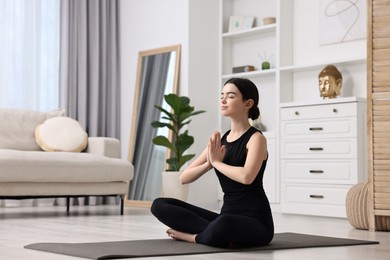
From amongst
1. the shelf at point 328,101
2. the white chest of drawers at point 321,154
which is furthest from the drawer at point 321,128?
the shelf at point 328,101

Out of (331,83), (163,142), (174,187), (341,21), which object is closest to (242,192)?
(331,83)

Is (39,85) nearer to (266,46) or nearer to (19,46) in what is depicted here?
(19,46)

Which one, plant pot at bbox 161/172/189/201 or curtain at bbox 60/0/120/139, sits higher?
curtain at bbox 60/0/120/139

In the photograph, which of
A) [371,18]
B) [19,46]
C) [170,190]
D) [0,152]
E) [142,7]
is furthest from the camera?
[142,7]

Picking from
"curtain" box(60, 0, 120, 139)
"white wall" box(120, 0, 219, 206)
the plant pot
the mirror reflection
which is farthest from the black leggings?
"curtain" box(60, 0, 120, 139)

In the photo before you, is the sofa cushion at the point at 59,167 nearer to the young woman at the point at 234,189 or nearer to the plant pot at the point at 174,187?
the plant pot at the point at 174,187

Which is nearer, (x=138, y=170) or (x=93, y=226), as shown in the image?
(x=93, y=226)

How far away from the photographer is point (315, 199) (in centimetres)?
588

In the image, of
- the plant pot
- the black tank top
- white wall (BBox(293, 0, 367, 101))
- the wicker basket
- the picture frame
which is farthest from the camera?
the picture frame

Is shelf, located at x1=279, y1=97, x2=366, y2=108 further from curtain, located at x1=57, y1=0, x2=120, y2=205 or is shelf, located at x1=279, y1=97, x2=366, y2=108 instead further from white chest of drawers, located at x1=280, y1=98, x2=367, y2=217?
curtain, located at x1=57, y1=0, x2=120, y2=205

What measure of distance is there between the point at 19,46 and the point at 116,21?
1165 mm

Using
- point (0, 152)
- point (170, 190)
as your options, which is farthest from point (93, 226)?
point (170, 190)

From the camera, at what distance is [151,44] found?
296 inches

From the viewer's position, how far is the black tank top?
3211 mm
